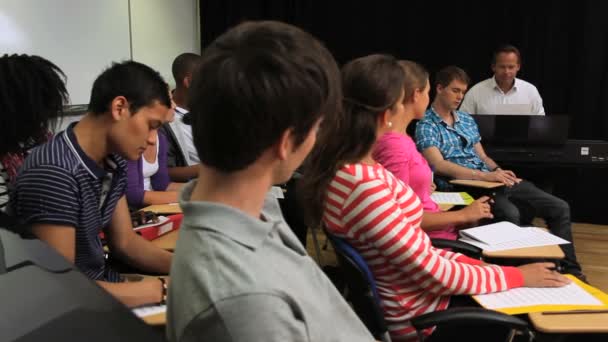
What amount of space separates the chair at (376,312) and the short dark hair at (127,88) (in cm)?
65

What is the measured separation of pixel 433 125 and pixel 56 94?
7.57 feet

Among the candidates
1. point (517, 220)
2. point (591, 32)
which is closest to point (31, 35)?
point (517, 220)

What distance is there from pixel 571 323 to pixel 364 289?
505mm

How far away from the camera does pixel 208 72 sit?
0.62 m

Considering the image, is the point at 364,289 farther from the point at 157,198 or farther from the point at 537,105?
the point at 537,105

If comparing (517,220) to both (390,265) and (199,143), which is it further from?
Result: (199,143)

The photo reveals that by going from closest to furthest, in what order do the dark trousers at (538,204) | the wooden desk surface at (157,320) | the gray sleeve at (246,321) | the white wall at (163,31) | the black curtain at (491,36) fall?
the gray sleeve at (246,321)
the wooden desk surface at (157,320)
the dark trousers at (538,204)
the white wall at (163,31)
the black curtain at (491,36)

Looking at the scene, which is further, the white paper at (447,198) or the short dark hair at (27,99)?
the white paper at (447,198)

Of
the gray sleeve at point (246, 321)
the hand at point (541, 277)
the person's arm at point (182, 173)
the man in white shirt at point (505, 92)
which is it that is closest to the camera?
the gray sleeve at point (246, 321)

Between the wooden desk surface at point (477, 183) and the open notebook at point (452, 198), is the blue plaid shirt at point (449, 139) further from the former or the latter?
the open notebook at point (452, 198)

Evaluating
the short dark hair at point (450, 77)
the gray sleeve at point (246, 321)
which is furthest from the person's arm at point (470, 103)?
the gray sleeve at point (246, 321)

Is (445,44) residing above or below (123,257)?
above

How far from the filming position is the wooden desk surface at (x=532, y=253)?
165 cm

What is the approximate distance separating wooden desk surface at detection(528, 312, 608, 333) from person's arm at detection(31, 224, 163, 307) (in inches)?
36.1
